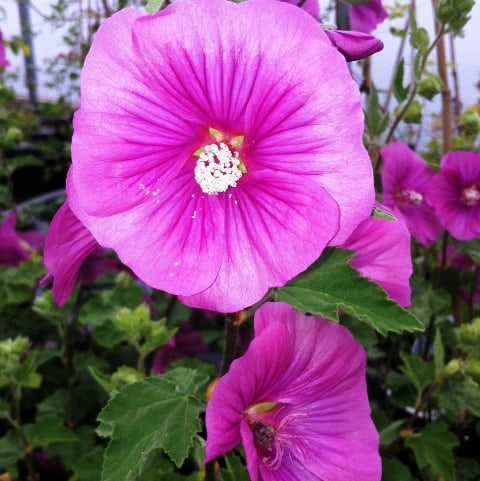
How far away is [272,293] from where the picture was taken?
22.1 inches

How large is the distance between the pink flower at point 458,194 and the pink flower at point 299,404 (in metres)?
0.59

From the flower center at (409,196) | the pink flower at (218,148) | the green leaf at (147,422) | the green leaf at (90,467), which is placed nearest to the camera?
the pink flower at (218,148)

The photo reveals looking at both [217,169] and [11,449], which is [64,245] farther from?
[11,449]

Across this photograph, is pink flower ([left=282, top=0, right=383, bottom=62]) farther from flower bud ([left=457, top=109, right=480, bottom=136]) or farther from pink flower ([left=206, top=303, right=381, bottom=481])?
flower bud ([left=457, top=109, right=480, bottom=136])

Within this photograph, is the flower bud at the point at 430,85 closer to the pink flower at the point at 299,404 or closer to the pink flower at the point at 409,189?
the pink flower at the point at 409,189

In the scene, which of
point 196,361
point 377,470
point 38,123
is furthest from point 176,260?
point 38,123

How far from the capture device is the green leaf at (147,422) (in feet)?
1.77

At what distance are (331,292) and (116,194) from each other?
201 millimetres

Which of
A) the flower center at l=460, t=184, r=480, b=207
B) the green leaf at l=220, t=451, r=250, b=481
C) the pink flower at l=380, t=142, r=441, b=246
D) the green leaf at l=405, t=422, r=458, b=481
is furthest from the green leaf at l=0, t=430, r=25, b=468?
the flower center at l=460, t=184, r=480, b=207

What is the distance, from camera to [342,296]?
52 cm

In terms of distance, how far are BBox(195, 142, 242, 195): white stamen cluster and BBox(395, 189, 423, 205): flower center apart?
0.67 metres

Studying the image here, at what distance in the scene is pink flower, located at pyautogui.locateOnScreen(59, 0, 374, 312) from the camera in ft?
1.36

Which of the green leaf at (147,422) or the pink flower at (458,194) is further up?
the green leaf at (147,422)

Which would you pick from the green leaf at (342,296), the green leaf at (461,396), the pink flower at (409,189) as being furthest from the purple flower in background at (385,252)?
the pink flower at (409,189)
